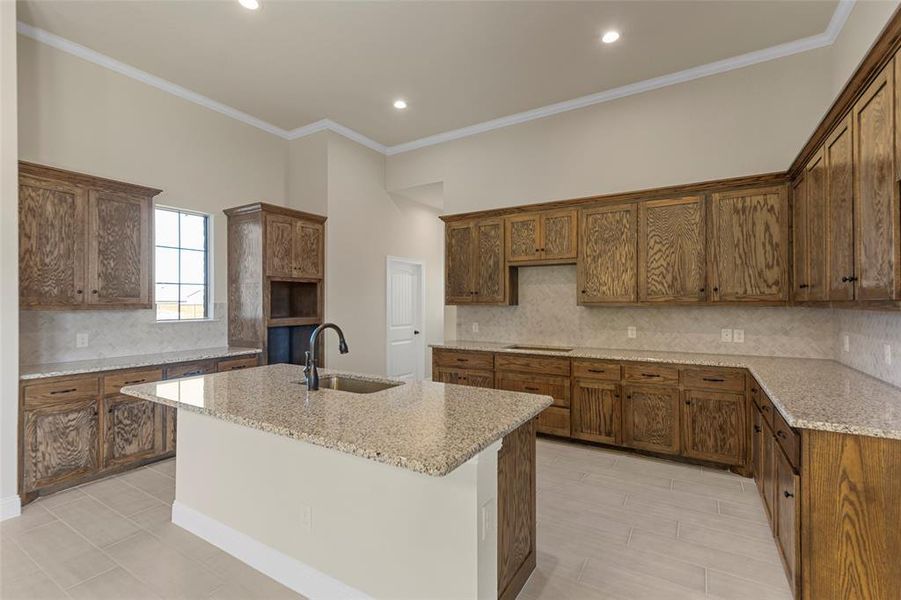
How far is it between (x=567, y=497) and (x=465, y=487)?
71.9 inches

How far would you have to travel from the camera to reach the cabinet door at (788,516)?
1.84 m

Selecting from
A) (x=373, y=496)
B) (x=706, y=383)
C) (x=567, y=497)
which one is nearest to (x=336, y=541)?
(x=373, y=496)

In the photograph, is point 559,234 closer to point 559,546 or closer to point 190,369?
point 559,546

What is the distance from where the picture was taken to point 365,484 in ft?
6.19

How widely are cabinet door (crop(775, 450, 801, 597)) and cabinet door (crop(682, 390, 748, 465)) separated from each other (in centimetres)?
115

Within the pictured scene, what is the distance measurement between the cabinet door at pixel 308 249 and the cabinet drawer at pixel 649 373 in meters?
3.60

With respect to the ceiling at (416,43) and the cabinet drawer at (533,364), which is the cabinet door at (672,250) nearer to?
the cabinet drawer at (533,364)

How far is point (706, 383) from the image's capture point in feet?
11.6

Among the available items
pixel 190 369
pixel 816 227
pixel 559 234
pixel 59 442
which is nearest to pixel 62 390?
pixel 59 442

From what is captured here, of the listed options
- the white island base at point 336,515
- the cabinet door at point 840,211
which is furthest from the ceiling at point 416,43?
the white island base at point 336,515

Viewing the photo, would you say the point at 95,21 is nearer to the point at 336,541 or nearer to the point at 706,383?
the point at 336,541

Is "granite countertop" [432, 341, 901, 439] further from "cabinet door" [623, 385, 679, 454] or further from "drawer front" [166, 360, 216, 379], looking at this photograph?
"drawer front" [166, 360, 216, 379]

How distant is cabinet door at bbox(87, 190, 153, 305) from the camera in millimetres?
3549

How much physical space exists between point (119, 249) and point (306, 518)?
3120mm
